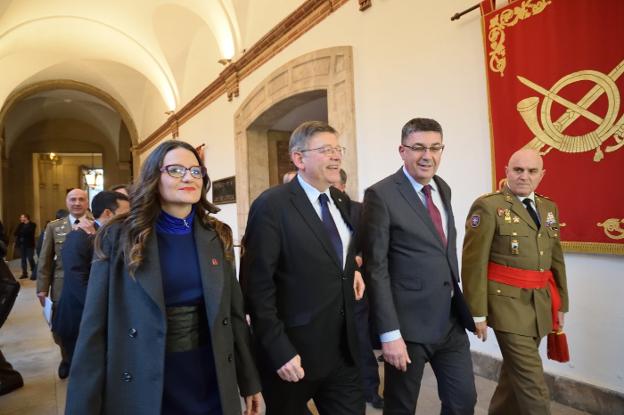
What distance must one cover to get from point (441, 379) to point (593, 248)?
150 centimetres

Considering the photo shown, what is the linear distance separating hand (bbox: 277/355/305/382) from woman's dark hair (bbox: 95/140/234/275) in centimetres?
46

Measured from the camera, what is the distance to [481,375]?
3.49 m

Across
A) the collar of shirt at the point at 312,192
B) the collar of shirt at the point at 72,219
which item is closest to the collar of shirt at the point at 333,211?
the collar of shirt at the point at 312,192

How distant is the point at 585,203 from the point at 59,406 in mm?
4051

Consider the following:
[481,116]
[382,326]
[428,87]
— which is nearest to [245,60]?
[428,87]

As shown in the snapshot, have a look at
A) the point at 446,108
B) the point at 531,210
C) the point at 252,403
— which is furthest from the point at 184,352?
the point at 446,108

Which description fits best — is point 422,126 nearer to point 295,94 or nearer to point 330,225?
point 330,225

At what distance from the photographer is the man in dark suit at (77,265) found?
2.29 metres

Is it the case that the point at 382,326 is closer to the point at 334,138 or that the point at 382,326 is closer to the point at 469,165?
the point at 334,138

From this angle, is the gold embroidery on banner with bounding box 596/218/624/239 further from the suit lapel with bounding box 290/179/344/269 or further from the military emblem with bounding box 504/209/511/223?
the suit lapel with bounding box 290/179/344/269

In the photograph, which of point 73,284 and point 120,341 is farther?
point 73,284

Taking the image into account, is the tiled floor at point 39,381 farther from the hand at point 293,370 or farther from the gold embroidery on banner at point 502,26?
the gold embroidery on banner at point 502,26

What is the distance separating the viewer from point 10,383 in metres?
3.61

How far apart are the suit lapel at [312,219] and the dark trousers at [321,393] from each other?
0.47m
